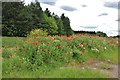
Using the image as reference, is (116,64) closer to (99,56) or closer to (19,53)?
(99,56)

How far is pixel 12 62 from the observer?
1003 centimetres

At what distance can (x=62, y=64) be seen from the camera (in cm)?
1211

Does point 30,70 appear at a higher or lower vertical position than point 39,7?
lower

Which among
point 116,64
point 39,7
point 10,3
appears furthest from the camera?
point 39,7

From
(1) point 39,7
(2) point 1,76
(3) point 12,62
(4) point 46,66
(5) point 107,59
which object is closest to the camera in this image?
(2) point 1,76

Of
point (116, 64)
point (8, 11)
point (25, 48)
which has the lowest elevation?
point (116, 64)

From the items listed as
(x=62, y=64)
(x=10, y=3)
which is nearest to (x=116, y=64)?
(x=62, y=64)

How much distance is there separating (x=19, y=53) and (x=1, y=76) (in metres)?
2.36

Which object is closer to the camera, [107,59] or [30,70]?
[30,70]

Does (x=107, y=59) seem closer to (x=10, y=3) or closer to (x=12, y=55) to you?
(x=12, y=55)

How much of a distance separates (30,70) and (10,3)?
2480 cm

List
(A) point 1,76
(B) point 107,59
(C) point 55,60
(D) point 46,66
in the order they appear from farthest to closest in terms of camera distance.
A: 1. (B) point 107,59
2. (C) point 55,60
3. (D) point 46,66
4. (A) point 1,76

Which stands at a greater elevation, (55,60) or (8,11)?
(8,11)

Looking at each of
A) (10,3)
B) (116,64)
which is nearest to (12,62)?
(116,64)
